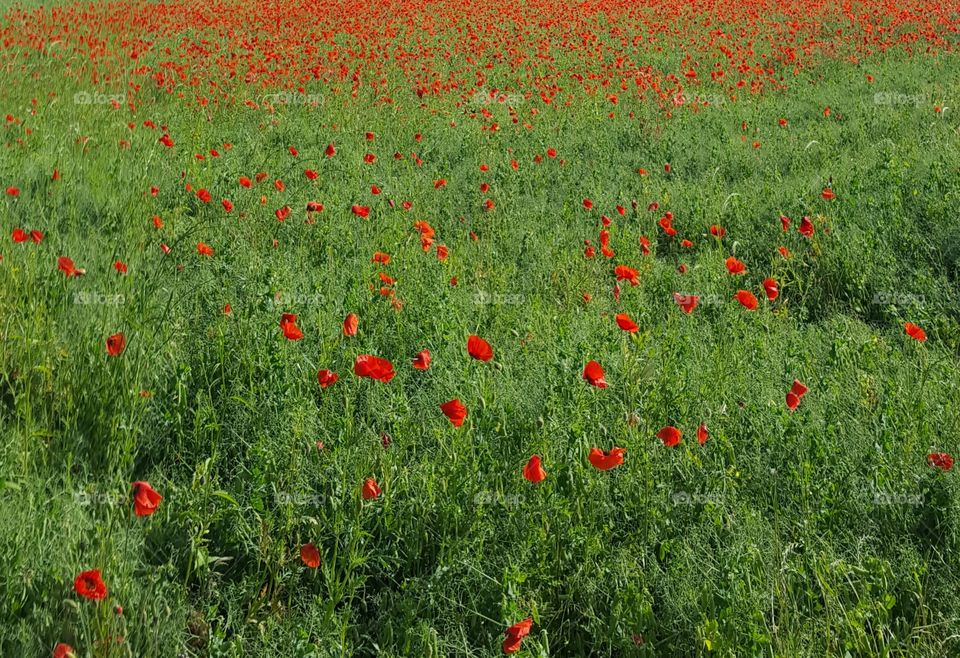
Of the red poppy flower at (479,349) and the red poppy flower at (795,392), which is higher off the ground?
the red poppy flower at (479,349)

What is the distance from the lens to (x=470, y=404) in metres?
2.87

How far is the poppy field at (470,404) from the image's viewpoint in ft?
7.08

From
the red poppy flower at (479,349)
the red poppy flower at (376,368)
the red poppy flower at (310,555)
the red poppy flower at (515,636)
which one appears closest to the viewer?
the red poppy flower at (515,636)

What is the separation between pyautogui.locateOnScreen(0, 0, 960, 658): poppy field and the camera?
2.16 metres

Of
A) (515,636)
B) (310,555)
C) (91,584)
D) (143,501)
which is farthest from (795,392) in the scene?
(91,584)

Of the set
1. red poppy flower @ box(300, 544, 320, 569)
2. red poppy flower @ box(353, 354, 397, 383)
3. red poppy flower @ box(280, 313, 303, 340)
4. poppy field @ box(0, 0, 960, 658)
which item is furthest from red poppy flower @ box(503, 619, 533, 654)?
red poppy flower @ box(280, 313, 303, 340)

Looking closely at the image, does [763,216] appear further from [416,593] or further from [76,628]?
[76,628]

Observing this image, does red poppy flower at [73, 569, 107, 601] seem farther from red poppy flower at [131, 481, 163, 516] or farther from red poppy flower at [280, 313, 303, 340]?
red poppy flower at [280, 313, 303, 340]

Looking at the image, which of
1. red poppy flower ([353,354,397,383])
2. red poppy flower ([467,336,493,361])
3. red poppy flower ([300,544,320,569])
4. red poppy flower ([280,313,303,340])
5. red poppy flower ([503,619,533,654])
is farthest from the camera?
red poppy flower ([280,313,303,340])

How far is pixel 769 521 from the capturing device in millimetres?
2539

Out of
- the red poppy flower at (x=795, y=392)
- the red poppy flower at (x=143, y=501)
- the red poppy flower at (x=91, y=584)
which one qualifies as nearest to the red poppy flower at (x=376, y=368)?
the red poppy flower at (x=143, y=501)

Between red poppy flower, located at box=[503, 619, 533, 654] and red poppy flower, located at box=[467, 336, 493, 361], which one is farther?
red poppy flower, located at box=[467, 336, 493, 361]

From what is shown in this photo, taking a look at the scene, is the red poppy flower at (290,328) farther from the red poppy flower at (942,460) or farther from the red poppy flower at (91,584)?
the red poppy flower at (942,460)

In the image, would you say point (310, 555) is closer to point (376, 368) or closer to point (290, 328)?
point (376, 368)
